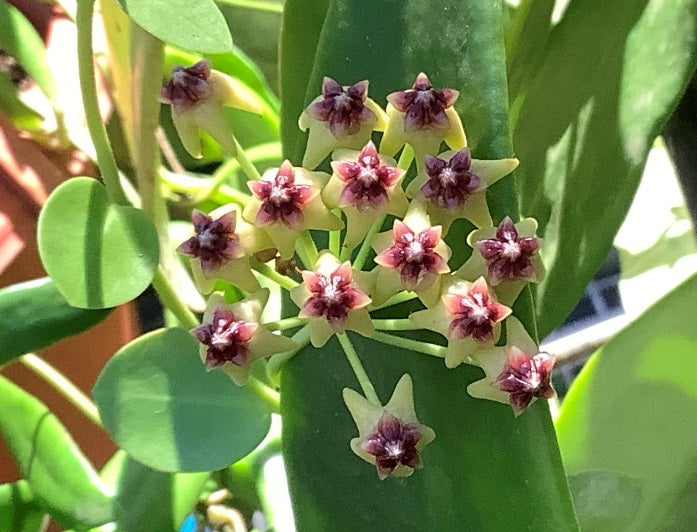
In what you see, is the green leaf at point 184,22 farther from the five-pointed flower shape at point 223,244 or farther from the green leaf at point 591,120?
the green leaf at point 591,120

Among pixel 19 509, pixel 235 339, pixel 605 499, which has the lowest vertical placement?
pixel 19 509

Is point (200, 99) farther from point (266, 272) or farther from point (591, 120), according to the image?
point (591, 120)

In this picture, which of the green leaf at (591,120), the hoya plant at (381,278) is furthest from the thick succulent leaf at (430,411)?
the green leaf at (591,120)

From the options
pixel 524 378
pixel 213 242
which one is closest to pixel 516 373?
pixel 524 378

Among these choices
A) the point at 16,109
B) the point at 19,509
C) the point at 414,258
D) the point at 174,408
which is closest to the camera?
the point at 414,258

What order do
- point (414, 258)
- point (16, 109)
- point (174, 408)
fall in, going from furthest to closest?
point (16, 109) < point (174, 408) < point (414, 258)

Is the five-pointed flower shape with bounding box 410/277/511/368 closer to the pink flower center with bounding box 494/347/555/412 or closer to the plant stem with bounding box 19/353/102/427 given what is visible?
the pink flower center with bounding box 494/347/555/412

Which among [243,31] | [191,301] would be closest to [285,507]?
[191,301]
